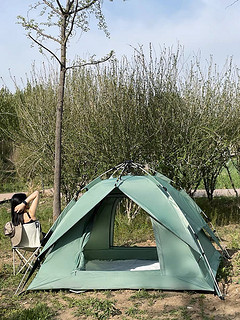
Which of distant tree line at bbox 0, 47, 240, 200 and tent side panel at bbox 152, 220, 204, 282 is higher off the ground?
distant tree line at bbox 0, 47, 240, 200

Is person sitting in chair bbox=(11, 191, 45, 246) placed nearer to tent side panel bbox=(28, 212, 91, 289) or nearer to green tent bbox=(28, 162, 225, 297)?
green tent bbox=(28, 162, 225, 297)

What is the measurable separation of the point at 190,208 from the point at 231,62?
4.49 metres

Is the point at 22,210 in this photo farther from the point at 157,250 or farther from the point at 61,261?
the point at 157,250

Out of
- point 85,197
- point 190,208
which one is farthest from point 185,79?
point 85,197

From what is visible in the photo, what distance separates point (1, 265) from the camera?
6.62 meters

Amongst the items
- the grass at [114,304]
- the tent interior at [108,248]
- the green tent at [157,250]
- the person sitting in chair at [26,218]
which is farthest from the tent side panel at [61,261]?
the tent interior at [108,248]

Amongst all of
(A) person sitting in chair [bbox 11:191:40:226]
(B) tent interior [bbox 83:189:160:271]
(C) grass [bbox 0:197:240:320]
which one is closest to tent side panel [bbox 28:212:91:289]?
(C) grass [bbox 0:197:240:320]

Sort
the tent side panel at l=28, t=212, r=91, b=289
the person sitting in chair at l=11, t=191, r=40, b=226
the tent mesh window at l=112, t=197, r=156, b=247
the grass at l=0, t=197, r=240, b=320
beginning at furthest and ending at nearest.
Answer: the tent mesh window at l=112, t=197, r=156, b=247 < the person sitting in chair at l=11, t=191, r=40, b=226 < the tent side panel at l=28, t=212, r=91, b=289 < the grass at l=0, t=197, r=240, b=320

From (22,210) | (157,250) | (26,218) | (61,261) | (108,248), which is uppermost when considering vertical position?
(22,210)

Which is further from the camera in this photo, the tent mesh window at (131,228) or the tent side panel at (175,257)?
the tent mesh window at (131,228)

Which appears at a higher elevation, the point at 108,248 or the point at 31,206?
the point at 31,206

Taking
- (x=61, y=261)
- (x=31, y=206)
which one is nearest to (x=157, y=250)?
(x=61, y=261)

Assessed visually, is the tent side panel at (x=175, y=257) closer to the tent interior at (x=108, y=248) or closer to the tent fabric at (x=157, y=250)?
the tent fabric at (x=157, y=250)

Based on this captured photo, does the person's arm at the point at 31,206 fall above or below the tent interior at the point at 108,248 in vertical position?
above
